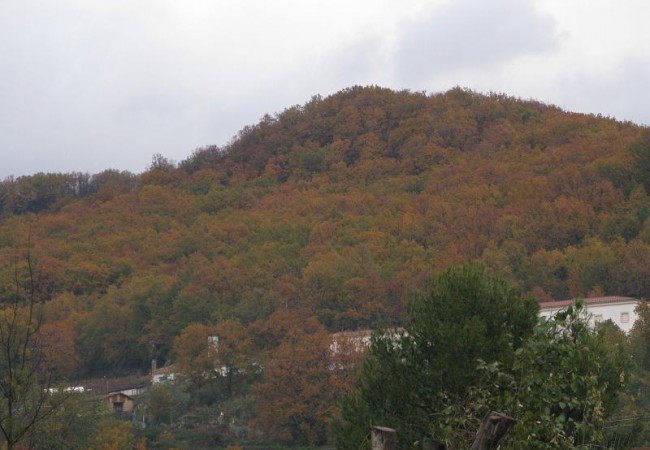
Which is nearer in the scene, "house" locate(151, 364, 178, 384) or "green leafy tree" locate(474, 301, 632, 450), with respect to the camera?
"green leafy tree" locate(474, 301, 632, 450)

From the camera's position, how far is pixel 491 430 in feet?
17.6

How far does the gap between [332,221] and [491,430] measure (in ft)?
223

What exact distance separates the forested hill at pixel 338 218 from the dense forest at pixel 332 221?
0.48 ft

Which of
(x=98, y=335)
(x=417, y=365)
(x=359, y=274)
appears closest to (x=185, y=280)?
(x=98, y=335)

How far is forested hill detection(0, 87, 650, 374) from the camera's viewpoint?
2119 inches

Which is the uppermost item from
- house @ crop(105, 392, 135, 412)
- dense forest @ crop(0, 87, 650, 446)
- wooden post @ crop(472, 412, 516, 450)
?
dense forest @ crop(0, 87, 650, 446)

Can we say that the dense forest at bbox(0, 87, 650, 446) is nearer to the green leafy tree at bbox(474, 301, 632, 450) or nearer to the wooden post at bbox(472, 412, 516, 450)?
the green leafy tree at bbox(474, 301, 632, 450)

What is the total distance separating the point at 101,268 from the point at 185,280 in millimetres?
12492

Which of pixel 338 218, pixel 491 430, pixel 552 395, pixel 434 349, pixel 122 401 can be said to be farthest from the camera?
pixel 338 218

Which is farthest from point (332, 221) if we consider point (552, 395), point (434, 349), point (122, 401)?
point (552, 395)

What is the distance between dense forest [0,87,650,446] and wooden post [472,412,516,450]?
2842 cm

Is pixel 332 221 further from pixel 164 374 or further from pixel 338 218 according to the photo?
pixel 164 374

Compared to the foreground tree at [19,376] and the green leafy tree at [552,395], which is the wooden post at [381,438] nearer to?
the green leafy tree at [552,395]

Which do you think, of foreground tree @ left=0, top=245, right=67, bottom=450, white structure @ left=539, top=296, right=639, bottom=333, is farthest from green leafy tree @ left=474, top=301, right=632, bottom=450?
white structure @ left=539, top=296, right=639, bottom=333
